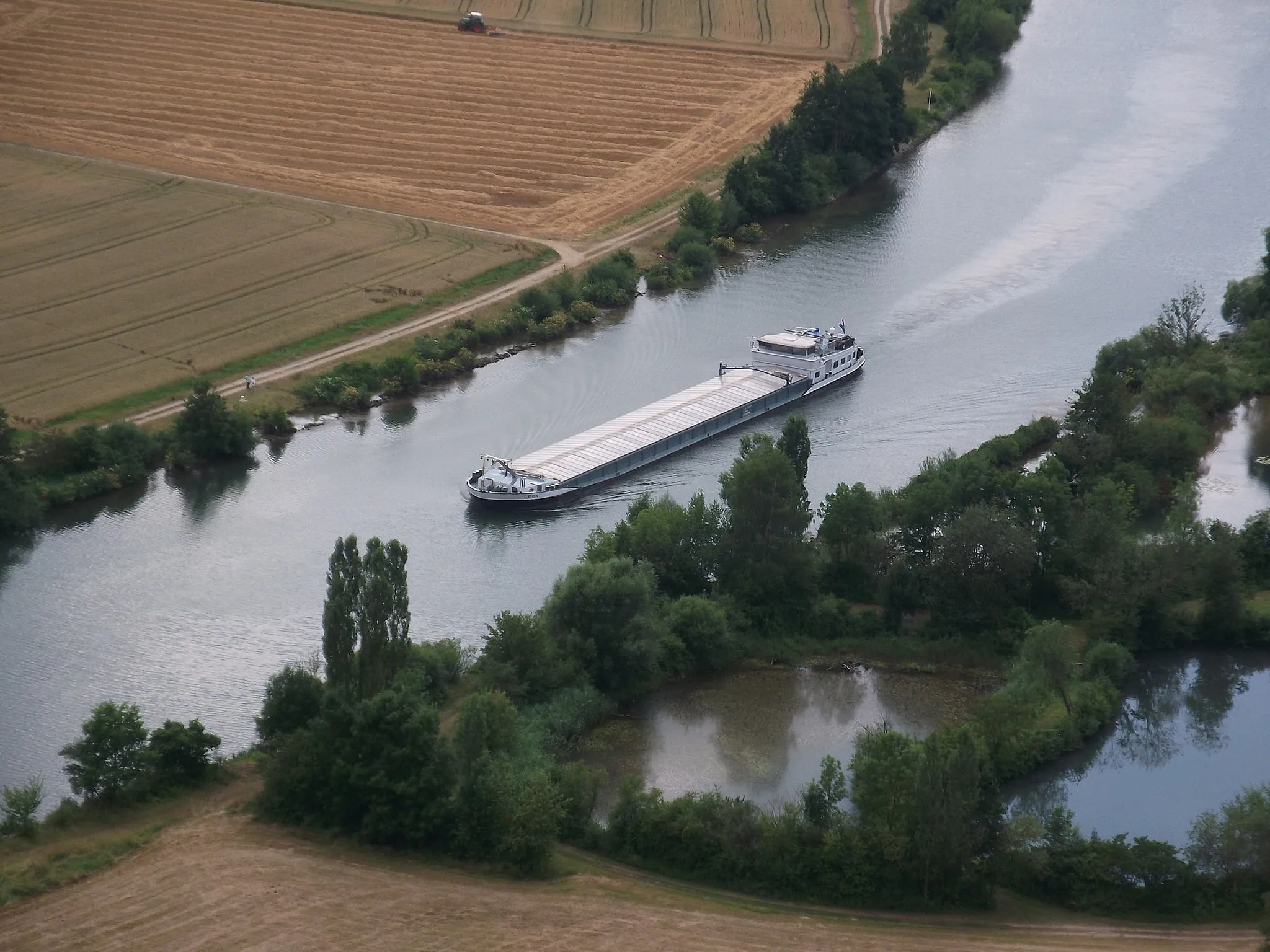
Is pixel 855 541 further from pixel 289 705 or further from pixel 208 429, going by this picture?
pixel 208 429

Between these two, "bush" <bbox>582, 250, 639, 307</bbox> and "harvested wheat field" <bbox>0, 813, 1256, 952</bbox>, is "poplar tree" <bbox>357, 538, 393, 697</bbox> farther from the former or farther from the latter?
"bush" <bbox>582, 250, 639, 307</bbox>

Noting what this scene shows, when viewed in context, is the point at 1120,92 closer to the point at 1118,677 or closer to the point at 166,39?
the point at 166,39

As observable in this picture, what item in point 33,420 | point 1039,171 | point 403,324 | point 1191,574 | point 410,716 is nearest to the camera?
point 410,716

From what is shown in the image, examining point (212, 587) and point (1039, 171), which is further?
point (1039, 171)

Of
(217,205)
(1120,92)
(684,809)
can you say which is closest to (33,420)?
(217,205)

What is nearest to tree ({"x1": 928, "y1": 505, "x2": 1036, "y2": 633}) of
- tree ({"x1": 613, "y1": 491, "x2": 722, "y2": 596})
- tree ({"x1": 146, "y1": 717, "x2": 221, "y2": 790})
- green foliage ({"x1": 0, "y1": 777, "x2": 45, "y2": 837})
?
tree ({"x1": 613, "y1": 491, "x2": 722, "y2": 596})

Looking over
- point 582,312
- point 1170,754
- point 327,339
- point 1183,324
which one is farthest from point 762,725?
point 1183,324
